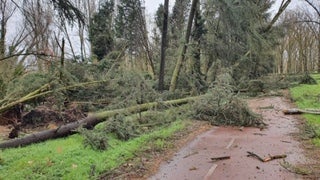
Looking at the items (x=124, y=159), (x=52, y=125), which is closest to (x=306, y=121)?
(x=124, y=159)

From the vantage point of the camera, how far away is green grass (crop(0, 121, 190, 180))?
6715 millimetres

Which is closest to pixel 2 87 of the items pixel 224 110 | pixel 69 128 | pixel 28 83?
pixel 28 83

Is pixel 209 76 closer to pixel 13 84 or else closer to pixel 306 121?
pixel 306 121

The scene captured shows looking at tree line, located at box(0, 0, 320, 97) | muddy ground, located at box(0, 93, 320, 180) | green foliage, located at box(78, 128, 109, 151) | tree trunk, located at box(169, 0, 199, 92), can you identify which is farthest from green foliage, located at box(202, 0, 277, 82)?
green foliage, located at box(78, 128, 109, 151)

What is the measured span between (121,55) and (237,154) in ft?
38.0

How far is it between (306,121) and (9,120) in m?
10.2

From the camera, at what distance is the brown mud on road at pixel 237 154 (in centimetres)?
688

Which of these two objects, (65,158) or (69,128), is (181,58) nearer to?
(69,128)

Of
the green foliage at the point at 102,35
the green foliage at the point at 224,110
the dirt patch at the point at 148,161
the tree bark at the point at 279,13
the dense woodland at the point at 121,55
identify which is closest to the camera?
the dirt patch at the point at 148,161

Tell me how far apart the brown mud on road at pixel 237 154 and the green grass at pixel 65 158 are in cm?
108

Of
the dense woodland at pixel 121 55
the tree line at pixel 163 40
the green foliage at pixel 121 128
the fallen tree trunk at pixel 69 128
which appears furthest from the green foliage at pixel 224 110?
the green foliage at pixel 121 128

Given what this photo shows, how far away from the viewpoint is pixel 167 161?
8039mm

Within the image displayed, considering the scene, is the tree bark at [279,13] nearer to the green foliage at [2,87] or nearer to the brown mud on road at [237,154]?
the brown mud on road at [237,154]

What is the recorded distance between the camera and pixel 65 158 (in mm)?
7469
